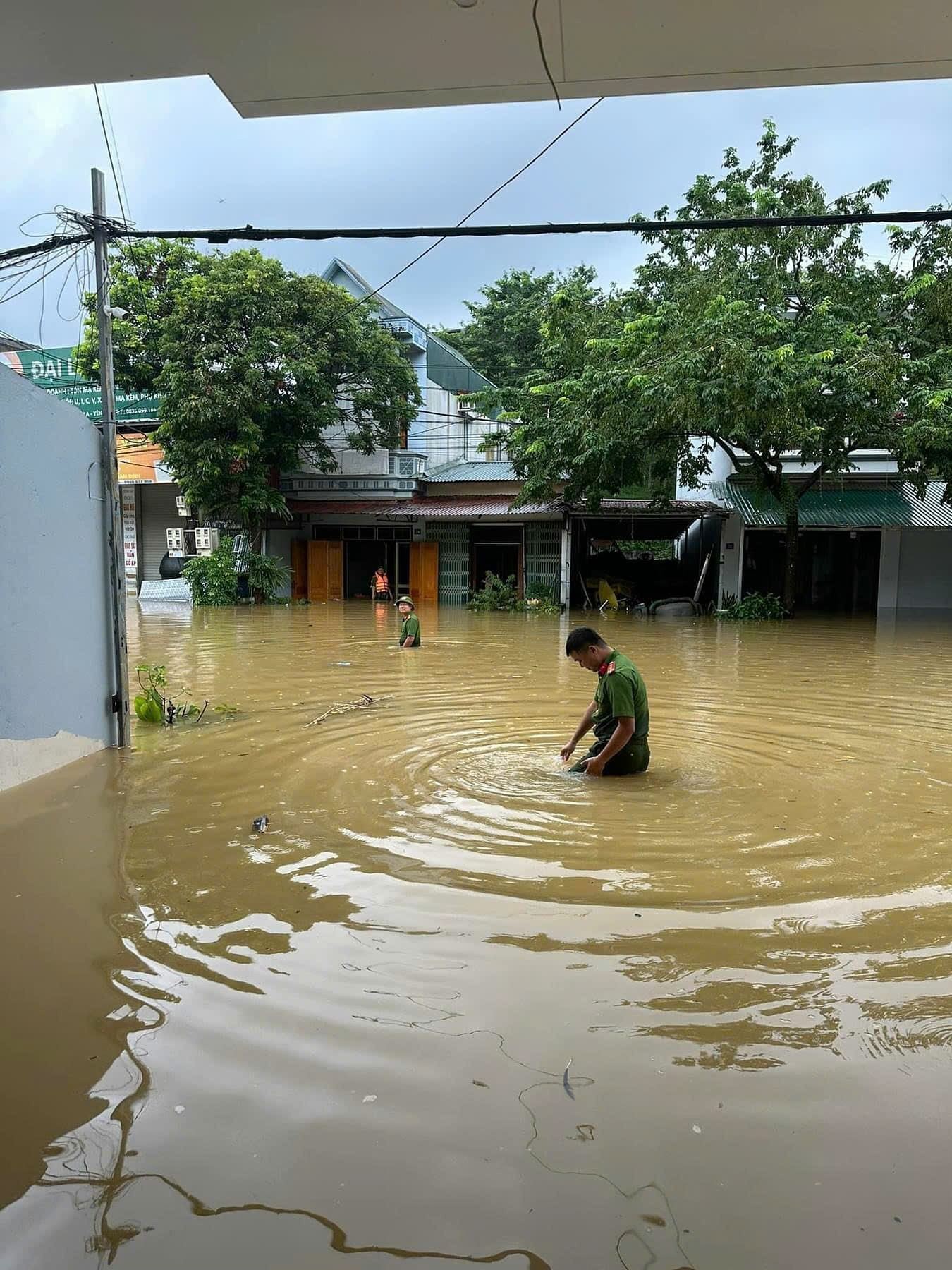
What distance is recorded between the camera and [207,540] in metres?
24.8

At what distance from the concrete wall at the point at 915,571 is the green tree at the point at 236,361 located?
611 inches

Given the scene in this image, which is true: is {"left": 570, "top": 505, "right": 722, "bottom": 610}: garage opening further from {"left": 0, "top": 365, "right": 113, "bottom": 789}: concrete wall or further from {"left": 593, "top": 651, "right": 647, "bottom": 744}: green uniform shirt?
{"left": 0, "top": 365, "right": 113, "bottom": 789}: concrete wall

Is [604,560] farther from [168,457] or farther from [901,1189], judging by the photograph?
[901,1189]

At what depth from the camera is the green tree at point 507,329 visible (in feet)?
111

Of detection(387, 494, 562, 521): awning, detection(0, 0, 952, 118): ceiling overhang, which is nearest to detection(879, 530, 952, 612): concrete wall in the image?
detection(387, 494, 562, 521): awning

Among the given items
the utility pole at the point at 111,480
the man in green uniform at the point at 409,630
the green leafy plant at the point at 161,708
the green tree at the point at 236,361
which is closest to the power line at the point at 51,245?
the utility pole at the point at 111,480

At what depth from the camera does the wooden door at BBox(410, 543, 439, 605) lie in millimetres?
27453

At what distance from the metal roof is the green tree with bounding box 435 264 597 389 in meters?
5.30

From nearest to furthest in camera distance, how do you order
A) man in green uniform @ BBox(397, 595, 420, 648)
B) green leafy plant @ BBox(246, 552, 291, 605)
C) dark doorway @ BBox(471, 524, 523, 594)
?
1. man in green uniform @ BBox(397, 595, 420, 648)
2. green leafy plant @ BBox(246, 552, 291, 605)
3. dark doorway @ BBox(471, 524, 523, 594)

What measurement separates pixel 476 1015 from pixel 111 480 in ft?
18.0

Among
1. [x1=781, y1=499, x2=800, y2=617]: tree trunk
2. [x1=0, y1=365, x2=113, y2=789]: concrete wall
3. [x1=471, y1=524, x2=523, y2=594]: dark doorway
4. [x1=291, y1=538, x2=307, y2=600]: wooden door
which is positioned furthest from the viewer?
[x1=291, y1=538, x2=307, y2=600]: wooden door

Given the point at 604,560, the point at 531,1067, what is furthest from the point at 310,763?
the point at 604,560

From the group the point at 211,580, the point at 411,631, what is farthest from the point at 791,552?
the point at 211,580

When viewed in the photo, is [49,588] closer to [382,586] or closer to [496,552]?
[382,586]
